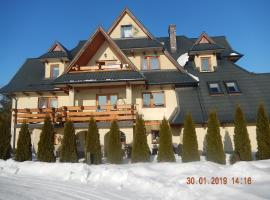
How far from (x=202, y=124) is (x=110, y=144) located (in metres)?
6.53

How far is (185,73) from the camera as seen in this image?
20.6 m

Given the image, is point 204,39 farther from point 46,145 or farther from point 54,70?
point 46,145

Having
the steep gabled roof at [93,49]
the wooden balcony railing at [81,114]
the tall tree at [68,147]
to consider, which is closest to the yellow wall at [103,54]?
the steep gabled roof at [93,49]

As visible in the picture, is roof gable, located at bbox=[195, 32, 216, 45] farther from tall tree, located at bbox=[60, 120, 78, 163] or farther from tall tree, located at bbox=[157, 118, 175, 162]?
tall tree, located at bbox=[60, 120, 78, 163]

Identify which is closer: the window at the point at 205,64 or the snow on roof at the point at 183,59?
the window at the point at 205,64

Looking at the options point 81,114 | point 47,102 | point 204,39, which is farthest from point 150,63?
point 47,102

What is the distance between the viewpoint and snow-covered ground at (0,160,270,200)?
346 inches

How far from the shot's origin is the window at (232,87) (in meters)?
19.5

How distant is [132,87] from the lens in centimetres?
2045

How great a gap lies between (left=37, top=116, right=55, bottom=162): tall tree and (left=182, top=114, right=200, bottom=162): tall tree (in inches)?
270

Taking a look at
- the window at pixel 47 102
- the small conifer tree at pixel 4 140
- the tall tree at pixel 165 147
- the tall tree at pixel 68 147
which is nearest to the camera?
the tall tree at pixel 165 147

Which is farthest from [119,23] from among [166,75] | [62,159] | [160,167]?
[160,167]

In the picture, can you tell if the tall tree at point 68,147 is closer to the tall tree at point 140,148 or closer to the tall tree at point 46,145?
the tall tree at point 46,145

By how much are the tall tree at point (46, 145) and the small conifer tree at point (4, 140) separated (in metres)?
2.21
